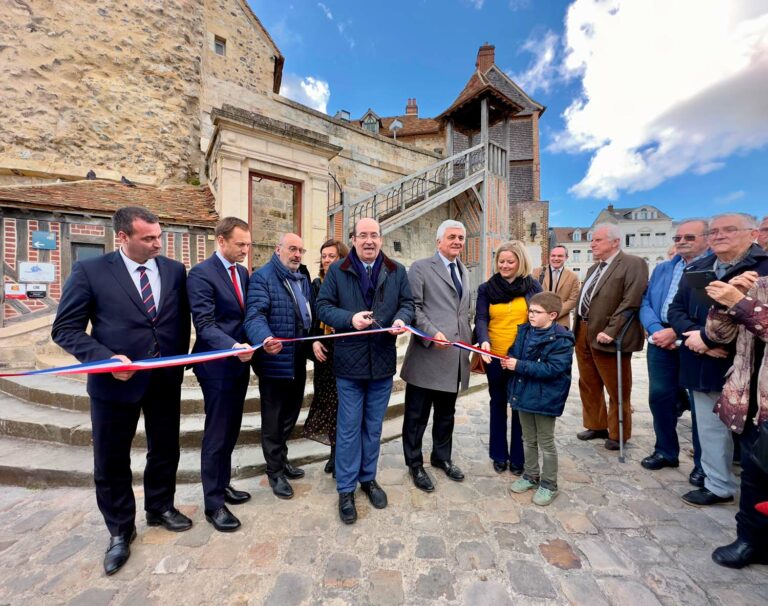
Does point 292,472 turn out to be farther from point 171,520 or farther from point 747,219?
point 747,219

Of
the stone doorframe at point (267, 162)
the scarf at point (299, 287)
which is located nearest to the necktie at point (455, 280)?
the scarf at point (299, 287)

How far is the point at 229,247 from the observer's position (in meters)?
2.47

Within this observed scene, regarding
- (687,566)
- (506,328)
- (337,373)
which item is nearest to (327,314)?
(337,373)

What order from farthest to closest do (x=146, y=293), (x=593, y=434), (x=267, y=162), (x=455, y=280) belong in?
(x=267, y=162), (x=593, y=434), (x=455, y=280), (x=146, y=293)

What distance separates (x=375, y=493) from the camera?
8.91 feet

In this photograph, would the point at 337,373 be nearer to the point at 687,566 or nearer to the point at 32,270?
the point at 687,566

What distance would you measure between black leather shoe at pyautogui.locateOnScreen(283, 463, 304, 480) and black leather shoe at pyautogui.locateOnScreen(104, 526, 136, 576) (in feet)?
3.76

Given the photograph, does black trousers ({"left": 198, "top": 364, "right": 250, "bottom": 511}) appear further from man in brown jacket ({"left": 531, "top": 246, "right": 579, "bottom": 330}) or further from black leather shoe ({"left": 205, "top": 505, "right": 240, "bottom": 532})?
man in brown jacket ({"left": 531, "top": 246, "right": 579, "bottom": 330})

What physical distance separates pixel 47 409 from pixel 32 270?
11.2 ft

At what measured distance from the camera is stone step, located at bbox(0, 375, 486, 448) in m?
3.40

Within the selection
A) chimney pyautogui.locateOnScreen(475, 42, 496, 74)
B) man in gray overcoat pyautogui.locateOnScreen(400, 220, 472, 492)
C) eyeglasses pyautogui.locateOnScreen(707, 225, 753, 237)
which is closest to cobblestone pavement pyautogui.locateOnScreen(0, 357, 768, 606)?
man in gray overcoat pyautogui.locateOnScreen(400, 220, 472, 492)

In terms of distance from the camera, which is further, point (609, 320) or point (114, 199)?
point (114, 199)

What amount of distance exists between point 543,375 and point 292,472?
2271mm

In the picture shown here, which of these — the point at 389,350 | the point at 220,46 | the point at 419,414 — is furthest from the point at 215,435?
the point at 220,46
